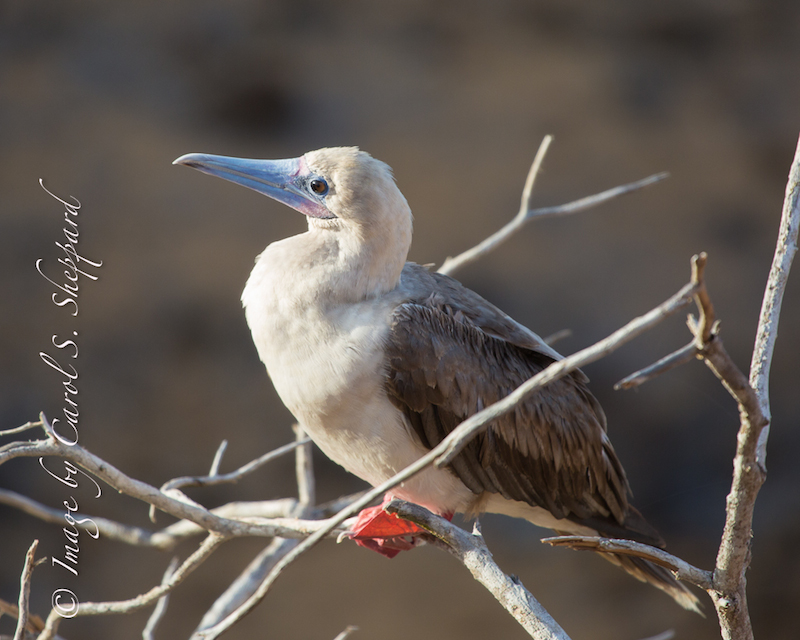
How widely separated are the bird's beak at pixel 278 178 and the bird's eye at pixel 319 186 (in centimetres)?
1

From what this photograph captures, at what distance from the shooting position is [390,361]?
1.68 meters

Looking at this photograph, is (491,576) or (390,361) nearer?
(491,576)

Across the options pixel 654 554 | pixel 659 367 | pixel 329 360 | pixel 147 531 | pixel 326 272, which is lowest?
pixel 654 554

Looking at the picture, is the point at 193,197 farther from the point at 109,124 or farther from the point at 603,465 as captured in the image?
the point at 603,465

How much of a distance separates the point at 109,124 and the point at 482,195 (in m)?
2.54

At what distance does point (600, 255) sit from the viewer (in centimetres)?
550

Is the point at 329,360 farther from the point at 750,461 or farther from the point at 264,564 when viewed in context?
the point at 264,564

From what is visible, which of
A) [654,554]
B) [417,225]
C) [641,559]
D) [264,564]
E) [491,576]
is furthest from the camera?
[417,225]

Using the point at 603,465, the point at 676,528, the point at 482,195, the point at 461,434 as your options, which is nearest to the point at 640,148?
the point at 482,195

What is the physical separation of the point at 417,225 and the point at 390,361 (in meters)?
3.61

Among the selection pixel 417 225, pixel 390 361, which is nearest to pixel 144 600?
pixel 390 361

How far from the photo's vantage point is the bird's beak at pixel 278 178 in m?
1.76

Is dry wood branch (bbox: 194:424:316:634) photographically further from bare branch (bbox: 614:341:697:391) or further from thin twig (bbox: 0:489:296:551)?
bare branch (bbox: 614:341:697:391)

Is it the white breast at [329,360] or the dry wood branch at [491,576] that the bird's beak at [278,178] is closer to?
the white breast at [329,360]
